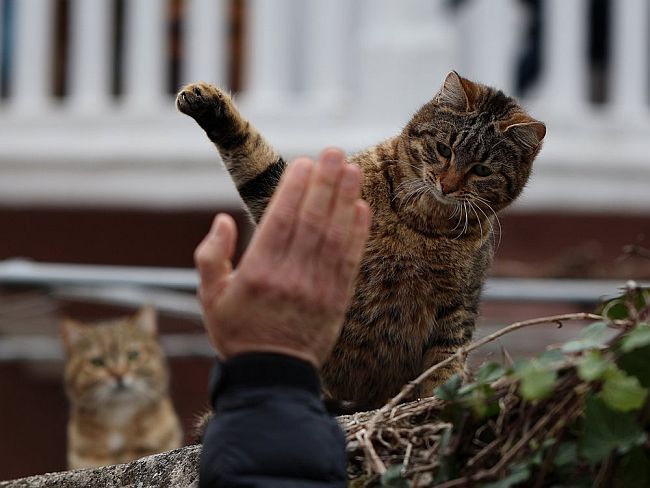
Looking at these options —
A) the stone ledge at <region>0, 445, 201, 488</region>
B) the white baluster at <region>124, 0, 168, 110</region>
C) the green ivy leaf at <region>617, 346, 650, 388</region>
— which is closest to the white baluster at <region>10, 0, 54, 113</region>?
the white baluster at <region>124, 0, 168, 110</region>

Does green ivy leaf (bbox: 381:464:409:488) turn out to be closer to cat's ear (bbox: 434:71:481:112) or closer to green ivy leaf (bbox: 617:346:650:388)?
green ivy leaf (bbox: 617:346:650:388)

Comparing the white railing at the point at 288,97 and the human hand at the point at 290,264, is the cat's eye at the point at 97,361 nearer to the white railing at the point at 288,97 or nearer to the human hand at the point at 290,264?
the white railing at the point at 288,97

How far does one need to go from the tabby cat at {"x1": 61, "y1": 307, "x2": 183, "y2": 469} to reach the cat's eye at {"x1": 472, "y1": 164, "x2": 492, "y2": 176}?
2.27 metres

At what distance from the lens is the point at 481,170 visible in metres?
2.65

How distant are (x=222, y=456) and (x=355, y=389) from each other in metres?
1.13

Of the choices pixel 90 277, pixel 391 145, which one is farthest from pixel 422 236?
pixel 90 277

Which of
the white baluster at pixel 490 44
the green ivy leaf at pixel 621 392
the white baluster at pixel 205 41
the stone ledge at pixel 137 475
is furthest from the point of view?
the white baluster at pixel 205 41

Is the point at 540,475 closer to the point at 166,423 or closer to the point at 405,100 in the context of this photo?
the point at 166,423

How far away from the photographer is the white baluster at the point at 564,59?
20.5 feet

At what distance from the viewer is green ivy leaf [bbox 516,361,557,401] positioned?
1.32 meters

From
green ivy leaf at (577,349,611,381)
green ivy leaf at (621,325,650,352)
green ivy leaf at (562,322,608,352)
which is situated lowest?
green ivy leaf at (562,322,608,352)

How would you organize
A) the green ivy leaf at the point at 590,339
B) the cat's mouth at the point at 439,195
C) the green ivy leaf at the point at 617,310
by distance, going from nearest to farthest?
the green ivy leaf at the point at 590,339 → the green ivy leaf at the point at 617,310 → the cat's mouth at the point at 439,195

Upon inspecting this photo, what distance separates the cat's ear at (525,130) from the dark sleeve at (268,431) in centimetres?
145

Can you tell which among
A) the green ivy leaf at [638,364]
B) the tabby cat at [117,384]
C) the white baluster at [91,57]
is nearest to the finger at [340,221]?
the green ivy leaf at [638,364]
